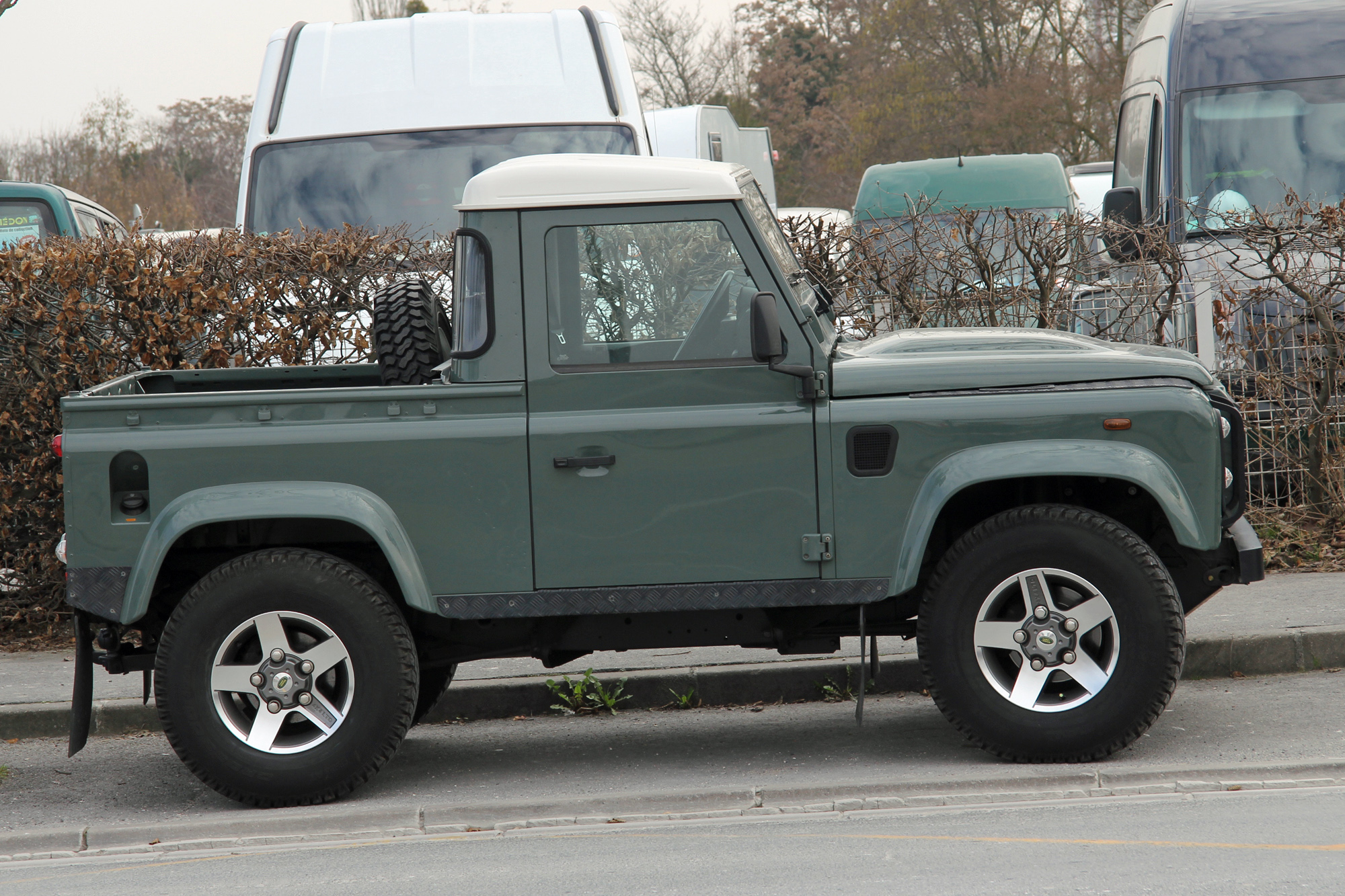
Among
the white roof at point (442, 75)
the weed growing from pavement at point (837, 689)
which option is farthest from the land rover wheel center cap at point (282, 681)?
the white roof at point (442, 75)

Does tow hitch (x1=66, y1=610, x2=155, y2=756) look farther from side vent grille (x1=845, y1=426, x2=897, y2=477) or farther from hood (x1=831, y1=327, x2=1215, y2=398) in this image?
hood (x1=831, y1=327, x2=1215, y2=398)

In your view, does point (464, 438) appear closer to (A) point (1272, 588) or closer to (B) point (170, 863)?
(B) point (170, 863)

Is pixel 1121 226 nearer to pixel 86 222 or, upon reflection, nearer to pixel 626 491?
pixel 626 491

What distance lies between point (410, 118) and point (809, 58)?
39040 millimetres

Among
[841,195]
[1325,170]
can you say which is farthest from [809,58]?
[1325,170]

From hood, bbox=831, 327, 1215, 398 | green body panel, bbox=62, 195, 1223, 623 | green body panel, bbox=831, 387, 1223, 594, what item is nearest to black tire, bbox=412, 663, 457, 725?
green body panel, bbox=62, 195, 1223, 623

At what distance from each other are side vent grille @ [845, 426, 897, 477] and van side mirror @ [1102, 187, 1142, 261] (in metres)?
3.73

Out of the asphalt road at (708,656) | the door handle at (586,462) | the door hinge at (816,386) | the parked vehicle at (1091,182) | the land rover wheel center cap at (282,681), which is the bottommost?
the asphalt road at (708,656)

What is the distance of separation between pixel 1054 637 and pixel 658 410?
163 centimetres

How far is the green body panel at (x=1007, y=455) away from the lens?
4719 mm

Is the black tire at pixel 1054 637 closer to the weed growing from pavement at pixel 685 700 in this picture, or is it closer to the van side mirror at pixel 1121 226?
the weed growing from pavement at pixel 685 700

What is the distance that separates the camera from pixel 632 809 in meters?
4.87

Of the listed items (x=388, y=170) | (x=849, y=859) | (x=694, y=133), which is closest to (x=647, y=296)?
(x=849, y=859)

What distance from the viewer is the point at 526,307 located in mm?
4898
